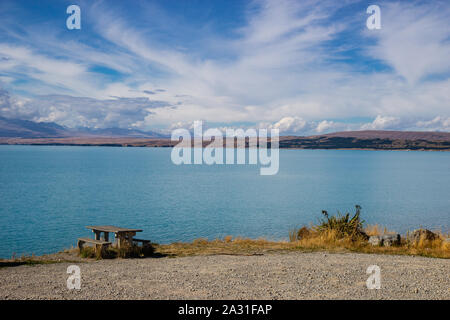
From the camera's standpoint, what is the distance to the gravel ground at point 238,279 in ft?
23.0

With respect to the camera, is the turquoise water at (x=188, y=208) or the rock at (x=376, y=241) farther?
the turquoise water at (x=188, y=208)

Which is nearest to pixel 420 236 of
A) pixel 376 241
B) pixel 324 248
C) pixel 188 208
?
pixel 376 241

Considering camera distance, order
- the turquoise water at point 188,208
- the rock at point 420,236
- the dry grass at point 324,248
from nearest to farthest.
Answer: the dry grass at point 324,248 → the rock at point 420,236 → the turquoise water at point 188,208

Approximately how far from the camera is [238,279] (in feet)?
26.7

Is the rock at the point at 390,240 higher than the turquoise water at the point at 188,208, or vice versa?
the rock at the point at 390,240

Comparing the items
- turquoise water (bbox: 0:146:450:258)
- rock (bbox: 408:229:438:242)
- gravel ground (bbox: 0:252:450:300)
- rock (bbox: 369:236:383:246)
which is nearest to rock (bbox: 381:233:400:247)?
rock (bbox: 369:236:383:246)

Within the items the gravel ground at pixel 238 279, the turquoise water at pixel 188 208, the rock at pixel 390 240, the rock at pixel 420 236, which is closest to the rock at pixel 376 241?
the rock at pixel 390 240

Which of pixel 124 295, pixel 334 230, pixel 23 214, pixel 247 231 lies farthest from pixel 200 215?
pixel 124 295

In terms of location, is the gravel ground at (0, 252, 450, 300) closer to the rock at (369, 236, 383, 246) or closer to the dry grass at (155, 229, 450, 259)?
the dry grass at (155, 229, 450, 259)

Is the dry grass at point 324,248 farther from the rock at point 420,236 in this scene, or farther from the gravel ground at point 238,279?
the gravel ground at point 238,279

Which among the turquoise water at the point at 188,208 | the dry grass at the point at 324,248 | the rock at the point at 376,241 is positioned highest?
the rock at the point at 376,241

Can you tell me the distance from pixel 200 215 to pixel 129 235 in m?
14.6
